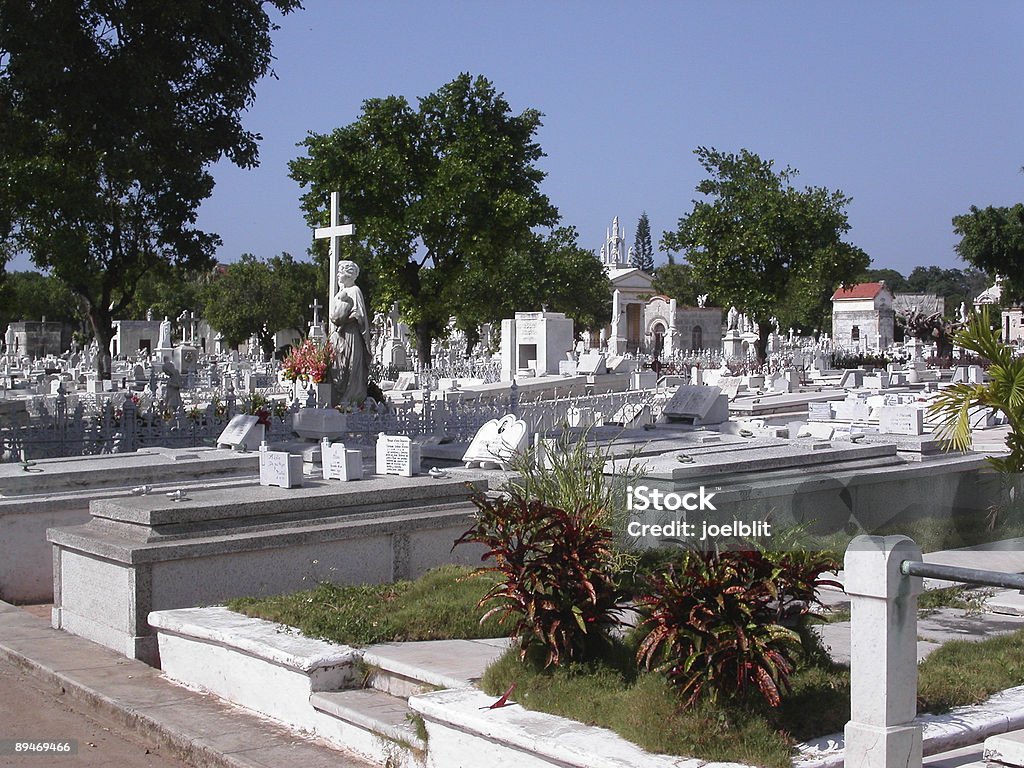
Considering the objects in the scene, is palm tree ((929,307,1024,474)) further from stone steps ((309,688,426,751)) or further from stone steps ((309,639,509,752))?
stone steps ((309,688,426,751))

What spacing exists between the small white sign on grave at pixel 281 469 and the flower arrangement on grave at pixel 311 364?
29.2ft

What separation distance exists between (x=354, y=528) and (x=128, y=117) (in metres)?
10.1

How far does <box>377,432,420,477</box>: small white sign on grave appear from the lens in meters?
9.48

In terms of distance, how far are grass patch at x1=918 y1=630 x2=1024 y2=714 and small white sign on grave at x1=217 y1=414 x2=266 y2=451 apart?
848 cm

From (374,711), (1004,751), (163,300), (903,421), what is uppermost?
(163,300)

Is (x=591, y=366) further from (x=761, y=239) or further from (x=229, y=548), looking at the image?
(x=229, y=548)

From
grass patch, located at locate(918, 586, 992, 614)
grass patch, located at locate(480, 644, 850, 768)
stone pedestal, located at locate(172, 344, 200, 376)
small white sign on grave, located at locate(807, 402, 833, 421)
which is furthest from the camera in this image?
stone pedestal, located at locate(172, 344, 200, 376)

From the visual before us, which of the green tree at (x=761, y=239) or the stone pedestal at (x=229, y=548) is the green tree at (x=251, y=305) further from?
the stone pedestal at (x=229, y=548)

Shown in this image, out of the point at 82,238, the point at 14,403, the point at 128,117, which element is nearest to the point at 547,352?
the point at 82,238

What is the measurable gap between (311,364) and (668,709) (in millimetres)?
13764

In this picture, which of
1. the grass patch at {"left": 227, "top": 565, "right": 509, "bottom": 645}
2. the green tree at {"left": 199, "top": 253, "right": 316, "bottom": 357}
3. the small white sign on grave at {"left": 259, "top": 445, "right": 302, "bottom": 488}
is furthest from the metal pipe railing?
the green tree at {"left": 199, "top": 253, "right": 316, "bottom": 357}

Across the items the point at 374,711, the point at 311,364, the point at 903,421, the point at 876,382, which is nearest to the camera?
the point at 374,711

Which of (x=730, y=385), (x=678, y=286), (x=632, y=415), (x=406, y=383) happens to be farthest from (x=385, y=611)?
(x=678, y=286)

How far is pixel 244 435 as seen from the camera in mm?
12680
